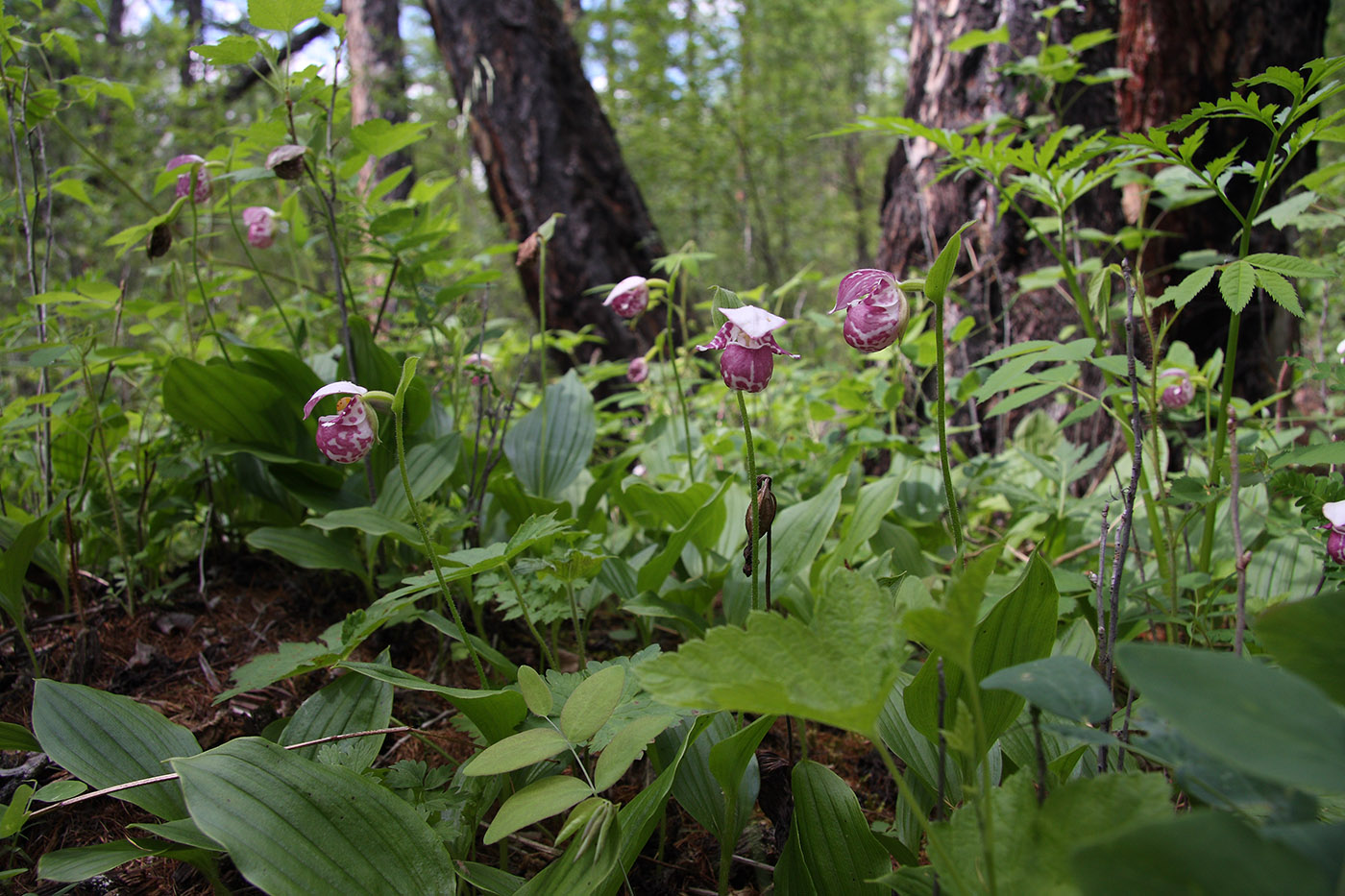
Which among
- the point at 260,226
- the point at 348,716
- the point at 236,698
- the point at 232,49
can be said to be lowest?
the point at 236,698

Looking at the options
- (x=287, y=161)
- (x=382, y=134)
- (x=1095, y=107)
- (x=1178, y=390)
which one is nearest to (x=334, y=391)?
(x=287, y=161)

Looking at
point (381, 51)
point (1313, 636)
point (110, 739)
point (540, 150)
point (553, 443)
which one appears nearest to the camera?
point (1313, 636)

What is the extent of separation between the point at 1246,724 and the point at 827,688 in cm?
24

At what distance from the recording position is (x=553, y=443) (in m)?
1.70

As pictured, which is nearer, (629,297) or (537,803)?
(537,803)

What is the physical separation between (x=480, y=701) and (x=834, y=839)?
446mm

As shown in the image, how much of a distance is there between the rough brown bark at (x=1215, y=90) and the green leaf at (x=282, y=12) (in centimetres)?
217

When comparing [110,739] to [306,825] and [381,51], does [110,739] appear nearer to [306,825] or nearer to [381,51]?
[306,825]

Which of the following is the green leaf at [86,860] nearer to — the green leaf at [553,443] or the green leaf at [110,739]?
the green leaf at [110,739]

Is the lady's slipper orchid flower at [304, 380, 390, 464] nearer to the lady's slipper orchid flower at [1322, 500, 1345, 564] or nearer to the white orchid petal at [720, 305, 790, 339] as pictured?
the white orchid petal at [720, 305, 790, 339]

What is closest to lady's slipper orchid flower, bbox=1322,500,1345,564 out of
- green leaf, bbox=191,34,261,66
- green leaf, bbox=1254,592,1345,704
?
green leaf, bbox=1254,592,1345,704

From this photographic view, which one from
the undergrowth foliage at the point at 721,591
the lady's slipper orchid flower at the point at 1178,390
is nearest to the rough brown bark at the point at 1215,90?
the undergrowth foliage at the point at 721,591

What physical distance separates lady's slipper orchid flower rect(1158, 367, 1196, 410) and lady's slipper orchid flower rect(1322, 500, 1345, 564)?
622mm

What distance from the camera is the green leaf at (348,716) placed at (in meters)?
0.97
